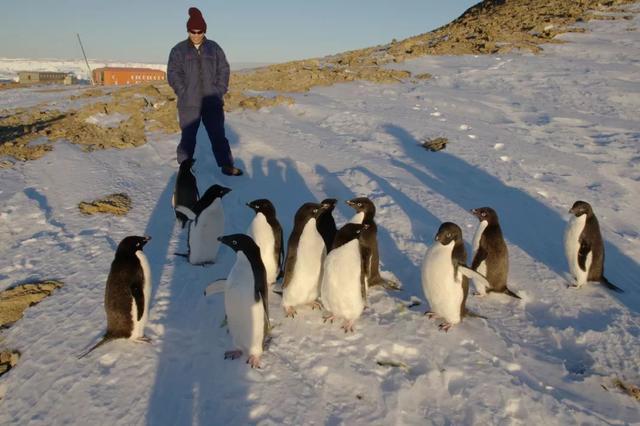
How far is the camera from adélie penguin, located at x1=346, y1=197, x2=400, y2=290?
417 centimetres

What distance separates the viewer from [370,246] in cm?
421

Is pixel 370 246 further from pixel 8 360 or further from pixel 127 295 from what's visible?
pixel 8 360

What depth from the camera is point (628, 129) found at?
9.22 metres

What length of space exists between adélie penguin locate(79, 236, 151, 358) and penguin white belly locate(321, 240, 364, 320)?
1.47m

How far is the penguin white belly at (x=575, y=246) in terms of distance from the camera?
180 inches

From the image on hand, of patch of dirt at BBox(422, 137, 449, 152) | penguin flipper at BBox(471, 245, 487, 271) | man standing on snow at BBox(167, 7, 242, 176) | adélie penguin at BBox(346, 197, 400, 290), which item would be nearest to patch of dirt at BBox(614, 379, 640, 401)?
penguin flipper at BBox(471, 245, 487, 271)

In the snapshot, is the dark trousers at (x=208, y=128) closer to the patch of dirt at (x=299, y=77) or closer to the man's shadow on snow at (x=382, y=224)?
the man's shadow on snow at (x=382, y=224)

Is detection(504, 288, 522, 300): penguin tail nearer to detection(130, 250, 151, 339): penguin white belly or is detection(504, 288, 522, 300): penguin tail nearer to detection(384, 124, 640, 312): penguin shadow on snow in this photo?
detection(384, 124, 640, 312): penguin shadow on snow

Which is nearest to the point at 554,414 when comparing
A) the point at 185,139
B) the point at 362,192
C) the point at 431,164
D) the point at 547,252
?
the point at 547,252

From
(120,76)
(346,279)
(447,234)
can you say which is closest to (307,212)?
(346,279)

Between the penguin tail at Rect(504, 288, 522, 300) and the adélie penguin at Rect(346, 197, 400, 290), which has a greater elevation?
the adélie penguin at Rect(346, 197, 400, 290)

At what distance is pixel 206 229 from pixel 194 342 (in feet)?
4.83

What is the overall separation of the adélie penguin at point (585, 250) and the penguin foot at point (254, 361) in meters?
3.37

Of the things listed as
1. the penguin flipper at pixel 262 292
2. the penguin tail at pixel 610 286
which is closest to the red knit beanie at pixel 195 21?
the penguin flipper at pixel 262 292
